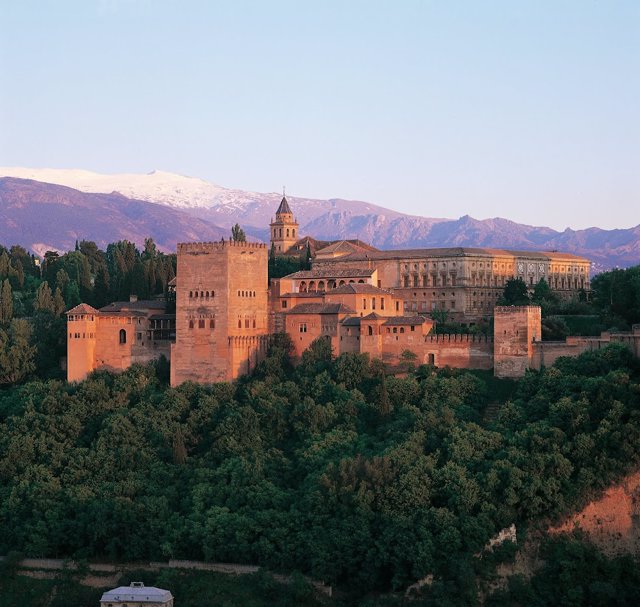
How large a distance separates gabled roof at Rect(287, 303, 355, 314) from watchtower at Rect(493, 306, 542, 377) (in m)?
5.62

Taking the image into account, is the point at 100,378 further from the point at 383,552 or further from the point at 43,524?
the point at 383,552

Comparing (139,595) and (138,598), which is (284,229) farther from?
(138,598)

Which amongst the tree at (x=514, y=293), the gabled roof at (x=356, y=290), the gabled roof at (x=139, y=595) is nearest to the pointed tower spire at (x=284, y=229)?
the tree at (x=514, y=293)

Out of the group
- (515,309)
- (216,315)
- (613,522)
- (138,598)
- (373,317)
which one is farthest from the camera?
(216,315)

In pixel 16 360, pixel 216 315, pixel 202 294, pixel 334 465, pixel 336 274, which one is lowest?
pixel 334 465

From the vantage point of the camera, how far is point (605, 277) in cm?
5481

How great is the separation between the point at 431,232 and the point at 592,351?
139548mm

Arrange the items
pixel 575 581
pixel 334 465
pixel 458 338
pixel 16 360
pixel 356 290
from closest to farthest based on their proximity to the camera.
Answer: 1. pixel 575 581
2. pixel 334 465
3. pixel 458 338
4. pixel 356 290
5. pixel 16 360

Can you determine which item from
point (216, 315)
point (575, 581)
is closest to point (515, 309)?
point (216, 315)

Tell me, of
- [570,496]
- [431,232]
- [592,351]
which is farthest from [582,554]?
[431,232]

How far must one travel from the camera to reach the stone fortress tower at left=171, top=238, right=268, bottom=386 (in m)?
46.1

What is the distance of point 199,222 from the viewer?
17175cm

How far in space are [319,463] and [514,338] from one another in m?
8.57

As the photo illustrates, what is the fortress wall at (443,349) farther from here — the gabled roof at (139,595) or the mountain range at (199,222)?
the mountain range at (199,222)
